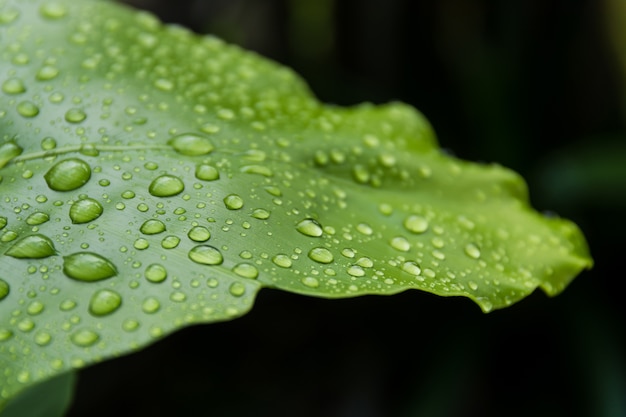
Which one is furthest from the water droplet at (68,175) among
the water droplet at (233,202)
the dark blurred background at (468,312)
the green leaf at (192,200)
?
the dark blurred background at (468,312)

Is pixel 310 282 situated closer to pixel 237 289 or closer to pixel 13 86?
pixel 237 289

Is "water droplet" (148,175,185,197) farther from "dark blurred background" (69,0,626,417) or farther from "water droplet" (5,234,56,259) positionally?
"dark blurred background" (69,0,626,417)

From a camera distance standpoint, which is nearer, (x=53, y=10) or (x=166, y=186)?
(x=166, y=186)

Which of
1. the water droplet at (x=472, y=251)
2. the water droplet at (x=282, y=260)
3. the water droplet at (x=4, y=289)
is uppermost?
the water droplet at (x=282, y=260)

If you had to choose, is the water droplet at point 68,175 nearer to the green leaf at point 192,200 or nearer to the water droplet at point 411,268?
the green leaf at point 192,200

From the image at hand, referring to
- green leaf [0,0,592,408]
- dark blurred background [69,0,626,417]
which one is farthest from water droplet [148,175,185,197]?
dark blurred background [69,0,626,417]

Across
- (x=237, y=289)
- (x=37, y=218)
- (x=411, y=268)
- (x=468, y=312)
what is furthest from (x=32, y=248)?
(x=468, y=312)

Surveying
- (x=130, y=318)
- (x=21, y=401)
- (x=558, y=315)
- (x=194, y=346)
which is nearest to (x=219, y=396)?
(x=194, y=346)
